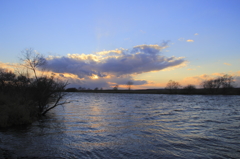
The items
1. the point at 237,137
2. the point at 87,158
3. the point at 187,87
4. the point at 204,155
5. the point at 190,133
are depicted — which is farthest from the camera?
the point at 187,87

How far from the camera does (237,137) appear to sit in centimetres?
1196

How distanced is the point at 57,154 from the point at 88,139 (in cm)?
301

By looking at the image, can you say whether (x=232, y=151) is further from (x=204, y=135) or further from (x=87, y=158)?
(x=87, y=158)

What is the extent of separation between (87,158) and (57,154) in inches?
63.4

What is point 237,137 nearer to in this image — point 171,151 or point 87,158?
point 171,151

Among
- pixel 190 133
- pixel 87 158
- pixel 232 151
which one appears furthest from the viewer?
pixel 190 133

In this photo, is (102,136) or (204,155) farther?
(102,136)

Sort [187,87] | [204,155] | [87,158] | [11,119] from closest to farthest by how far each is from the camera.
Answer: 1. [87,158]
2. [204,155]
3. [11,119]
4. [187,87]

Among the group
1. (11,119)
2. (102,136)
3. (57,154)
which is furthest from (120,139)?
(11,119)

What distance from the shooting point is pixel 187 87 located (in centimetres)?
10831

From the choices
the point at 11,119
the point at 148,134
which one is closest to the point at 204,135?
the point at 148,134

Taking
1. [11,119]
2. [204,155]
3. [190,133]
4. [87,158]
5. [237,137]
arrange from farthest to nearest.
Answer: [11,119] < [190,133] < [237,137] < [204,155] < [87,158]

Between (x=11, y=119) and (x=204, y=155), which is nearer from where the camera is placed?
(x=204, y=155)

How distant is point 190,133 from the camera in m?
13.1
